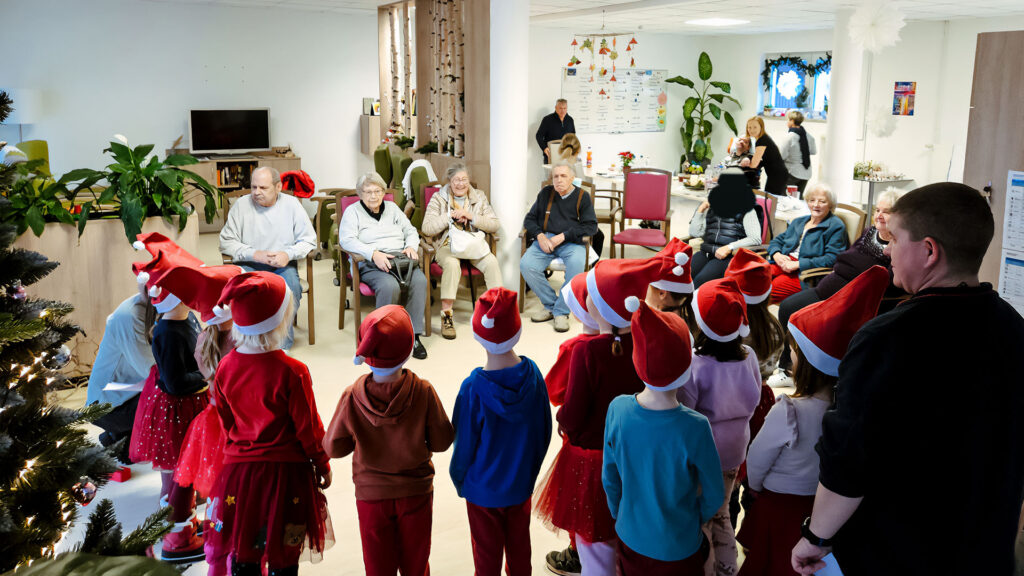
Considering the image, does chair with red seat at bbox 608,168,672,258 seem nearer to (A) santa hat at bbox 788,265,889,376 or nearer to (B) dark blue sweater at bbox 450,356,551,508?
(B) dark blue sweater at bbox 450,356,551,508

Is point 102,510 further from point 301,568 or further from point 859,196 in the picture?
point 859,196

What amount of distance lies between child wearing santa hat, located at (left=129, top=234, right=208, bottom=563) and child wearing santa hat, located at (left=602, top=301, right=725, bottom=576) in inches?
62.5

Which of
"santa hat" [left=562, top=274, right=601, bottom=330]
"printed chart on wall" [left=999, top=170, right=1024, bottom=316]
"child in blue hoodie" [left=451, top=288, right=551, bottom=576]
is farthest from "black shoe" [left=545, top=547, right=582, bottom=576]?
"printed chart on wall" [left=999, top=170, right=1024, bottom=316]

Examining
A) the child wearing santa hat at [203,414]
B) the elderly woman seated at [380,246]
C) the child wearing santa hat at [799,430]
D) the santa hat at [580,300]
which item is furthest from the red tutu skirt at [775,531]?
the elderly woman seated at [380,246]

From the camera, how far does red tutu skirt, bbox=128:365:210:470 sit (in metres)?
2.93

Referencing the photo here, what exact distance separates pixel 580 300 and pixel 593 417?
1.62ft

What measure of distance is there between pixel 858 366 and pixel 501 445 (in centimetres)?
116

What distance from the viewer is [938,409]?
1720 millimetres

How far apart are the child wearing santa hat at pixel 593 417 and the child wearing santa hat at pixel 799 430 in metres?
0.45

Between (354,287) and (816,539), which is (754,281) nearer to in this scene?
(816,539)

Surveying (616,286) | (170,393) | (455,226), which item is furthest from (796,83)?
(170,393)

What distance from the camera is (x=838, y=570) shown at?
75.5 inches

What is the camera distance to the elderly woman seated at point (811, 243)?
5.14 m

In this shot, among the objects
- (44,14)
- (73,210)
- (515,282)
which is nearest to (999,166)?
(515,282)
